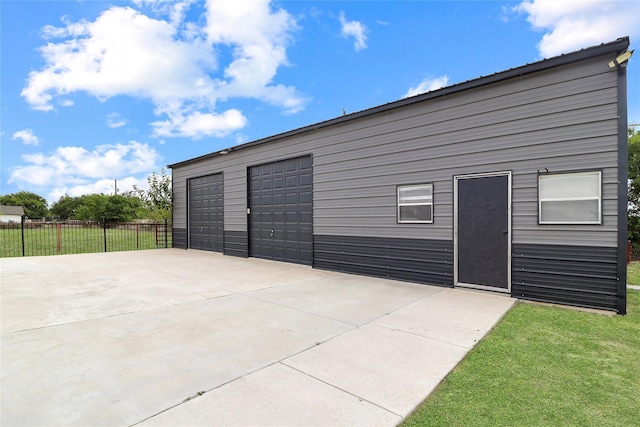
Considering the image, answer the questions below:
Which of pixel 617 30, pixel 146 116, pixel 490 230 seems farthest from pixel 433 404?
pixel 146 116

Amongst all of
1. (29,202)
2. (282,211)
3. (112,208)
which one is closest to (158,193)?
(282,211)

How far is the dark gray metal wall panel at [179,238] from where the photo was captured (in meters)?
14.0

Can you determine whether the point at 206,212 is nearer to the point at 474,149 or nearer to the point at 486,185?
the point at 474,149

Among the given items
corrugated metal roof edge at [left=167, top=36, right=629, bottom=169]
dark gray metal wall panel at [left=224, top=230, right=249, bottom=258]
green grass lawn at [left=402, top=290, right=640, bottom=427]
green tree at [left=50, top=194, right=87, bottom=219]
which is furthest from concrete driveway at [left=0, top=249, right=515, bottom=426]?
green tree at [left=50, top=194, right=87, bottom=219]

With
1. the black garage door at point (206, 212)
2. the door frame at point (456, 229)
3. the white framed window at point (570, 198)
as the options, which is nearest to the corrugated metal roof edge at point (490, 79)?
the door frame at point (456, 229)

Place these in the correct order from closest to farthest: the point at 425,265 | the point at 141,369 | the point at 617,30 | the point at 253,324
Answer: the point at 141,369, the point at 253,324, the point at 617,30, the point at 425,265

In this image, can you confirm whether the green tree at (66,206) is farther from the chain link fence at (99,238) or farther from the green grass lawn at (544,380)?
the green grass lawn at (544,380)

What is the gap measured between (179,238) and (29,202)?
9032cm

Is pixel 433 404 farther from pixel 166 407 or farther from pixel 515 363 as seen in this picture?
pixel 166 407

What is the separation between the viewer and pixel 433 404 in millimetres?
2189

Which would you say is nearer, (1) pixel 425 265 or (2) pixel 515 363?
(2) pixel 515 363

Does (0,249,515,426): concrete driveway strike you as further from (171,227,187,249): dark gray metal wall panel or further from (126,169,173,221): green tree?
(126,169,173,221): green tree

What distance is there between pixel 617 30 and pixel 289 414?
666 cm

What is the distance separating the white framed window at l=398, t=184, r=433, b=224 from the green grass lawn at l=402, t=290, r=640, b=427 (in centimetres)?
285
